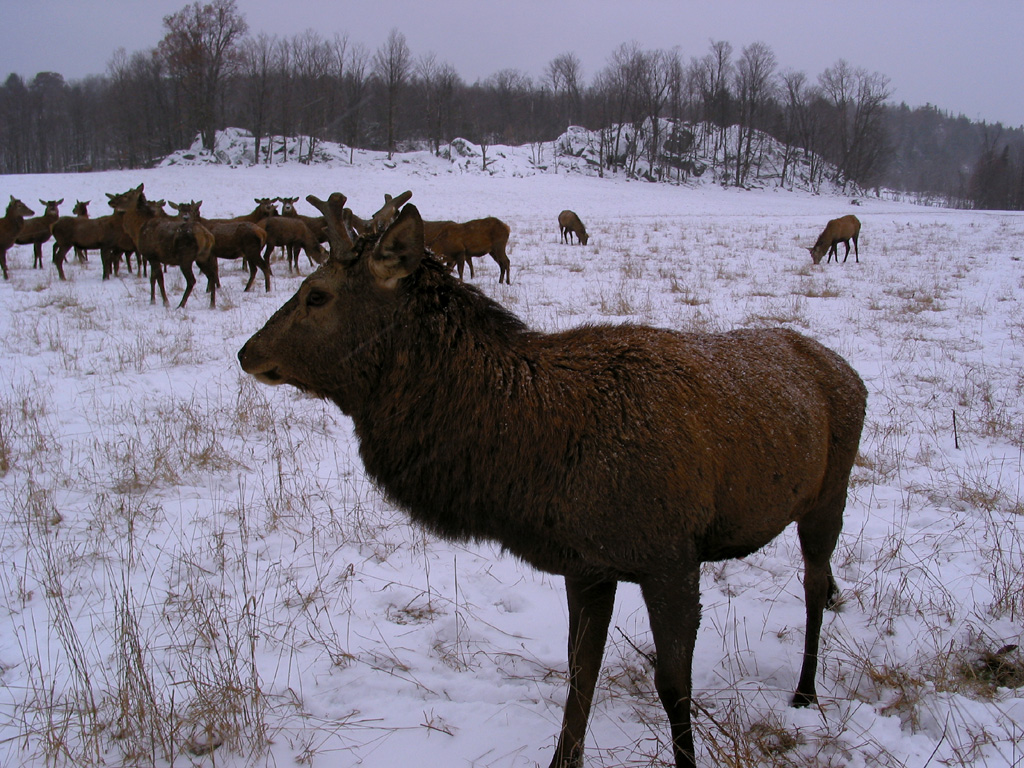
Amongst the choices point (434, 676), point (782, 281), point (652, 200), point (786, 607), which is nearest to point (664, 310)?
point (782, 281)

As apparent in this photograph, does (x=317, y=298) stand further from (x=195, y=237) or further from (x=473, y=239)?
(x=473, y=239)

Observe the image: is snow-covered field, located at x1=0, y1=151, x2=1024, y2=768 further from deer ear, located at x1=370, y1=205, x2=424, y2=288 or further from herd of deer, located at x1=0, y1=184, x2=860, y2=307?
herd of deer, located at x1=0, y1=184, x2=860, y2=307

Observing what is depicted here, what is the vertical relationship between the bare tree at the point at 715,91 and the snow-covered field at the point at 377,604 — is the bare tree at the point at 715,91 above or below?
above

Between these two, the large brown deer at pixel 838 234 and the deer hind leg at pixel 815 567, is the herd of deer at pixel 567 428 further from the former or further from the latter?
the large brown deer at pixel 838 234

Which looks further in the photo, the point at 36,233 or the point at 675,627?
the point at 36,233

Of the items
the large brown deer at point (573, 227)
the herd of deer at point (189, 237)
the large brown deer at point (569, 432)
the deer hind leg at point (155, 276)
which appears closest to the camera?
the large brown deer at point (569, 432)

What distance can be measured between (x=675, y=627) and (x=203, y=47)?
54447 millimetres

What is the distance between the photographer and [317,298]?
2.67 m

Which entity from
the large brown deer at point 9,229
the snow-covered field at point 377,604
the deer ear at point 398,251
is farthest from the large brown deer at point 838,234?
the large brown deer at point 9,229

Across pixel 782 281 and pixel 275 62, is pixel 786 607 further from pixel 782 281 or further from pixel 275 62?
pixel 275 62

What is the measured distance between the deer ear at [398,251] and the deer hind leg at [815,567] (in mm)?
2417

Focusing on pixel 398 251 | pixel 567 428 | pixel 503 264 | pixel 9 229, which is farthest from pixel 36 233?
pixel 567 428

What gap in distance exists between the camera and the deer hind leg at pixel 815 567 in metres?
3.08

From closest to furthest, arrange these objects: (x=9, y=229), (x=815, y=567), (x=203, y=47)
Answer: (x=815, y=567) < (x=9, y=229) < (x=203, y=47)
